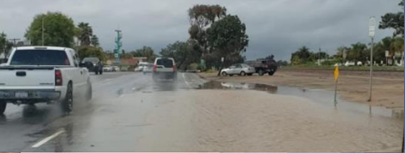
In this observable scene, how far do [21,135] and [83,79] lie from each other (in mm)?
7158

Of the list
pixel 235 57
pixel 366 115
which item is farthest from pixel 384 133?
pixel 235 57

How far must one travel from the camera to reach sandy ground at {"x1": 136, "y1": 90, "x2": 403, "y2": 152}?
976cm

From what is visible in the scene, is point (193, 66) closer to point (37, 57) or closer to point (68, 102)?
point (37, 57)

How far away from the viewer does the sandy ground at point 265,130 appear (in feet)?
32.0

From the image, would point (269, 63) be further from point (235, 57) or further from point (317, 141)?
point (317, 141)

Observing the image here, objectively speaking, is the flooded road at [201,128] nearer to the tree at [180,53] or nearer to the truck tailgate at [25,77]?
the truck tailgate at [25,77]

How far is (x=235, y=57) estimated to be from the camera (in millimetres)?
62844

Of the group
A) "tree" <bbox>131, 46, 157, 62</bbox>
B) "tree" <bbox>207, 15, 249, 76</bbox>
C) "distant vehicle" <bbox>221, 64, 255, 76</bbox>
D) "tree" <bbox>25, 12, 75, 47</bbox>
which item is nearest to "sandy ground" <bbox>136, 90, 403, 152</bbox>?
"tree" <bbox>207, 15, 249, 76</bbox>

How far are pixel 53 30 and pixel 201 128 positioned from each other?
260 feet

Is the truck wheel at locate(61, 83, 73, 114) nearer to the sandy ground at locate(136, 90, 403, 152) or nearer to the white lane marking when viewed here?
the sandy ground at locate(136, 90, 403, 152)

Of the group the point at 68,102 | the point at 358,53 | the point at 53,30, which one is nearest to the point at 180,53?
the point at 53,30

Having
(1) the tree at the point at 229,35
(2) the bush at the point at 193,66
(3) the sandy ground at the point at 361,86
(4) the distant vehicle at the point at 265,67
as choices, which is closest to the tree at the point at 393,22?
(4) the distant vehicle at the point at 265,67

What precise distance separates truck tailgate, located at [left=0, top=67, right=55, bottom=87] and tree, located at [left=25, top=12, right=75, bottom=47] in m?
72.8

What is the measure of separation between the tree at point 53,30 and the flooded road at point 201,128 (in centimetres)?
7139
